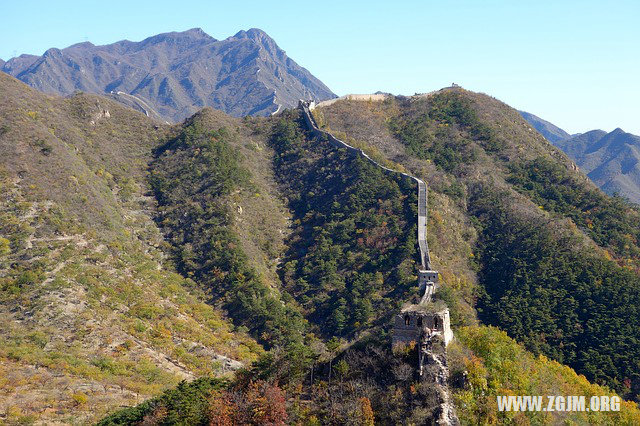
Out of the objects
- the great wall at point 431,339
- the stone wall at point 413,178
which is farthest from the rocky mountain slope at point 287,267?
the stone wall at point 413,178

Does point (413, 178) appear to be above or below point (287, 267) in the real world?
above

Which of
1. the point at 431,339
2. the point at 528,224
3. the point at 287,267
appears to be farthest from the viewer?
the point at 528,224

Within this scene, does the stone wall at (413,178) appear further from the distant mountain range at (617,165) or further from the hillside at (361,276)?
the distant mountain range at (617,165)

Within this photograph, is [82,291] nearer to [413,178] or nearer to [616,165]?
[413,178]

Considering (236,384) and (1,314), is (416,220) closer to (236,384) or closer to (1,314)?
(236,384)

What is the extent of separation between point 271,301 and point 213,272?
292 inches

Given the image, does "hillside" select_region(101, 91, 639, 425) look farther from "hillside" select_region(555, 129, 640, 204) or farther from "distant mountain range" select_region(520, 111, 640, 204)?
"distant mountain range" select_region(520, 111, 640, 204)

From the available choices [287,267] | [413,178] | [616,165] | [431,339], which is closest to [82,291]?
[287,267]

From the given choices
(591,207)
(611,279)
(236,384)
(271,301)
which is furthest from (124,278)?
(591,207)

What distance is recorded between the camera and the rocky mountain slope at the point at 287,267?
26.1 meters

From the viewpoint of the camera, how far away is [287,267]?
175 feet

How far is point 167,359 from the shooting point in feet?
119

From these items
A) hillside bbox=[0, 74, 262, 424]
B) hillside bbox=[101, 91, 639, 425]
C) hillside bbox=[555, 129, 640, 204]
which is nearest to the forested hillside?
hillside bbox=[101, 91, 639, 425]

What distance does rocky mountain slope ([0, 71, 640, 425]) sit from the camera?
26.1 m
